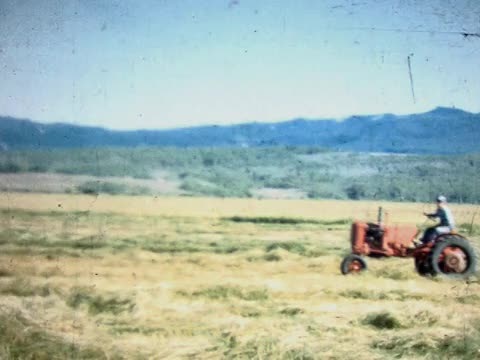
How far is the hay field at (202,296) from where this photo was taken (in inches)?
181

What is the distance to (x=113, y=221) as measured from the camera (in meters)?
10.4

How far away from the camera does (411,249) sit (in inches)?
286

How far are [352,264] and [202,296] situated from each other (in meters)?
2.51

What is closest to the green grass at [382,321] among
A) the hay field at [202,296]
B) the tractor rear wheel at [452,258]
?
the hay field at [202,296]

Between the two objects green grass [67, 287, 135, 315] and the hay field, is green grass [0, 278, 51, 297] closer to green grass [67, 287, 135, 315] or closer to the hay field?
the hay field

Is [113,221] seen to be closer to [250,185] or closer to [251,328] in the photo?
[250,185]

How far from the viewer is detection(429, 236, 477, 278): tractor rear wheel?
677 centimetres

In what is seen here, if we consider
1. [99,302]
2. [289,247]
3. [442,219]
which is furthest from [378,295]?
[289,247]

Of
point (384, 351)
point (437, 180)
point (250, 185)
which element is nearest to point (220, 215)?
point (250, 185)

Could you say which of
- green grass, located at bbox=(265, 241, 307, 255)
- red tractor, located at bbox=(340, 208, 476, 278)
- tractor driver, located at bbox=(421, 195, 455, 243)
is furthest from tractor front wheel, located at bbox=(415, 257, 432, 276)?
green grass, located at bbox=(265, 241, 307, 255)

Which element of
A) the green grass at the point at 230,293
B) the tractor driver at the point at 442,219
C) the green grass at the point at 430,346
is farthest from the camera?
the tractor driver at the point at 442,219

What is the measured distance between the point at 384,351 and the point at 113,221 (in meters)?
6.88

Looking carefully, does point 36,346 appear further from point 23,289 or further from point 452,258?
point 452,258

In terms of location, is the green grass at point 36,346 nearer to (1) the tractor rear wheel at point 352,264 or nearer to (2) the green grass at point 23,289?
(2) the green grass at point 23,289
